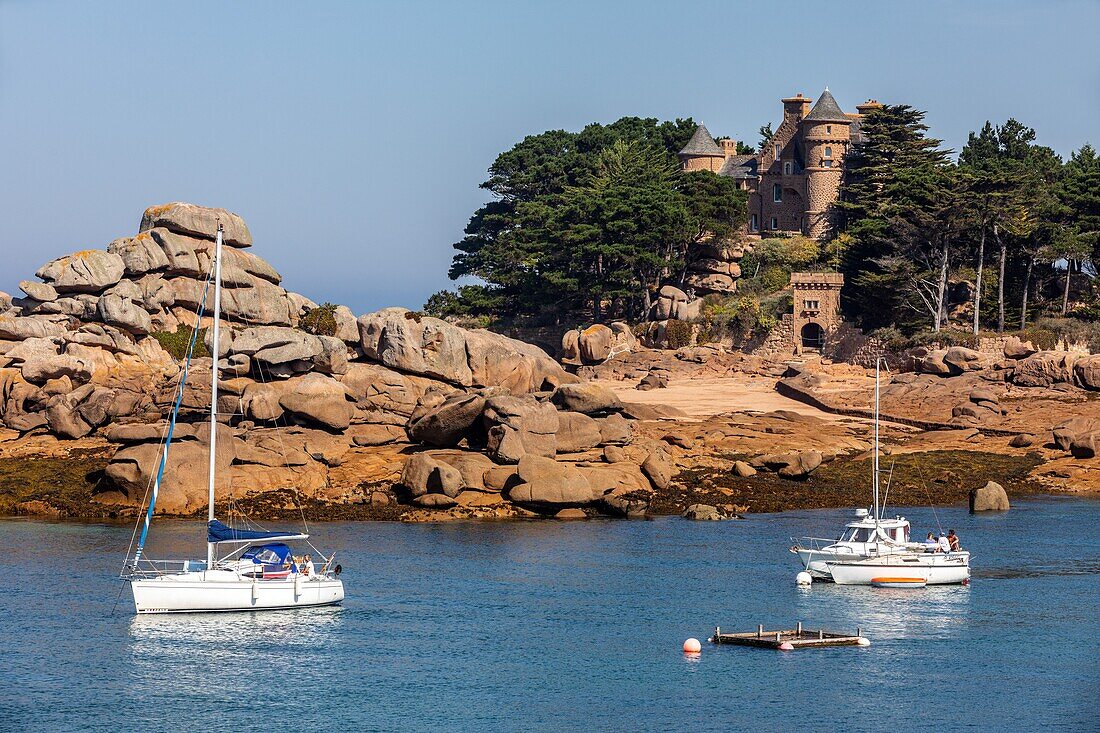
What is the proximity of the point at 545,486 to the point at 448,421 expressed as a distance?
7475 millimetres

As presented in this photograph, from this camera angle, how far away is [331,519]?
68938mm

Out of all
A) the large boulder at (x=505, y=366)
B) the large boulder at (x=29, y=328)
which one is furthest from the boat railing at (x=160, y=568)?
the large boulder at (x=505, y=366)

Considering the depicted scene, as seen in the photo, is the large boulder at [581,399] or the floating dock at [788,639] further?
the large boulder at [581,399]

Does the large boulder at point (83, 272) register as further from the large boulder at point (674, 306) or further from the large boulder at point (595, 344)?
the large boulder at point (674, 306)

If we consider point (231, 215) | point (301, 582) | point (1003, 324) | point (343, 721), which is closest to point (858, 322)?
point (1003, 324)

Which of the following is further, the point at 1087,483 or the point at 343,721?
the point at 1087,483

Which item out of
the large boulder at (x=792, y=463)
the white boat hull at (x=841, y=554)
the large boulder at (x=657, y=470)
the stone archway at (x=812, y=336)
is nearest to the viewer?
the white boat hull at (x=841, y=554)

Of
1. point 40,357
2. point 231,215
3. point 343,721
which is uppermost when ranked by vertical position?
point 231,215

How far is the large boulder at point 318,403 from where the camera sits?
246 feet

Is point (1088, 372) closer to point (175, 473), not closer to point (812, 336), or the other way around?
point (812, 336)

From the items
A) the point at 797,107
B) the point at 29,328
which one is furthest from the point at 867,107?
the point at 29,328

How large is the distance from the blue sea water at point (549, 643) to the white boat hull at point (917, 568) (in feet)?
2.17

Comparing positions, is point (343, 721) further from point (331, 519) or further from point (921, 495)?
point (921, 495)

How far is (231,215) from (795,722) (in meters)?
→ 63.3
